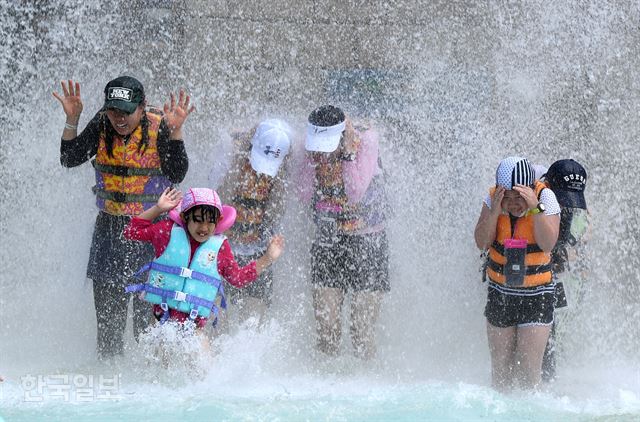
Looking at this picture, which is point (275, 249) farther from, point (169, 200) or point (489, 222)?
point (489, 222)

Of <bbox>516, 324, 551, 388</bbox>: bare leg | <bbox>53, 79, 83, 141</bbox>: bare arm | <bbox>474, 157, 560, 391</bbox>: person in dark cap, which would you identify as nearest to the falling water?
<bbox>516, 324, 551, 388</bbox>: bare leg

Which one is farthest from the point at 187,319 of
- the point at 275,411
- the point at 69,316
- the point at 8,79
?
the point at 8,79

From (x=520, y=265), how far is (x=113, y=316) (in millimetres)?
2205

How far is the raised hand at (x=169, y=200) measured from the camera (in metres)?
4.93

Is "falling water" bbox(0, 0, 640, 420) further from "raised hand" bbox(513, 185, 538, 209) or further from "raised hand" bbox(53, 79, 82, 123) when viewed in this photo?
"raised hand" bbox(513, 185, 538, 209)

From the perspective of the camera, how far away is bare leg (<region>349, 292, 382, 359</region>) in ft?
18.8

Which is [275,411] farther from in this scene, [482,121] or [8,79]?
[8,79]

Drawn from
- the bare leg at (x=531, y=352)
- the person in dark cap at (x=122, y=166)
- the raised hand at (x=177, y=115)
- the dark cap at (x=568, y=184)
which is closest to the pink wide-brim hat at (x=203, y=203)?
the person in dark cap at (x=122, y=166)

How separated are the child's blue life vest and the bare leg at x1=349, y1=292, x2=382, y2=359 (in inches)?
43.1

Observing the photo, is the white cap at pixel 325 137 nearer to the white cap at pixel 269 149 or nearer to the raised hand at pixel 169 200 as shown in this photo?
the white cap at pixel 269 149

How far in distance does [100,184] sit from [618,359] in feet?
11.1

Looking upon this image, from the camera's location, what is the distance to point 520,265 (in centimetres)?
506

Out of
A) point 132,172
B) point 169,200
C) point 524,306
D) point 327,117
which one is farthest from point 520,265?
point 132,172

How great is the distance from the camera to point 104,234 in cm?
535
